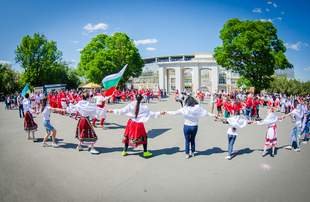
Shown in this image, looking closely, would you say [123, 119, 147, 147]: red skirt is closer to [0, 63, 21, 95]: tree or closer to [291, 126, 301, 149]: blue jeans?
[291, 126, 301, 149]: blue jeans

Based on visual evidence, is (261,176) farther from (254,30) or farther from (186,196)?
(254,30)

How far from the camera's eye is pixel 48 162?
6.84m

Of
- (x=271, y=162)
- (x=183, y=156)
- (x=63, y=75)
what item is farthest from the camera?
(x=63, y=75)

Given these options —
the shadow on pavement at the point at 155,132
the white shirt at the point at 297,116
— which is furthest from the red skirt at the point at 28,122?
the white shirt at the point at 297,116

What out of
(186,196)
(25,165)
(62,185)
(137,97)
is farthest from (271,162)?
(25,165)

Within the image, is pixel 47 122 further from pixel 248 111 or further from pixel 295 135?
pixel 248 111

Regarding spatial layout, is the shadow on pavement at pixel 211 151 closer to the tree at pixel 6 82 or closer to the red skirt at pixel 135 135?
the red skirt at pixel 135 135

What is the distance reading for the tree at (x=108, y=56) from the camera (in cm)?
3944

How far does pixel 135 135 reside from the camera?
718 centimetres

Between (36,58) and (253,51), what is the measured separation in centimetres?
3921

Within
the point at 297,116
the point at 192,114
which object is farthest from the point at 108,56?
the point at 297,116

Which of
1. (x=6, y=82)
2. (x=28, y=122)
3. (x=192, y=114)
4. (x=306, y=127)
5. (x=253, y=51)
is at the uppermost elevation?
(x=253, y=51)

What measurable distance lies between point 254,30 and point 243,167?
28461 mm

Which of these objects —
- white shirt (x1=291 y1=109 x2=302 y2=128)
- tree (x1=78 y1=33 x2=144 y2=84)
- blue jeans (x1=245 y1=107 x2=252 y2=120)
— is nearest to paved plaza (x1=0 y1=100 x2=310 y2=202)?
white shirt (x1=291 y1=109 x2=302 y2=128)
